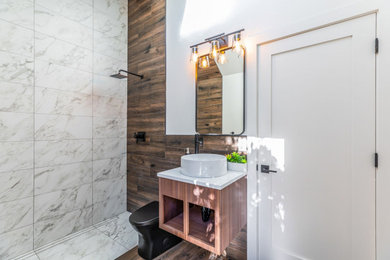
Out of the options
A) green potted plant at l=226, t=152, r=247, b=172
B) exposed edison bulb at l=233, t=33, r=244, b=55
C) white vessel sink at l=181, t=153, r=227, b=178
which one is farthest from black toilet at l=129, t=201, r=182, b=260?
exposed edison bulb at l=233, t=33, r=244, b=55

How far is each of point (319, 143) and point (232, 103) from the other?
762 mm

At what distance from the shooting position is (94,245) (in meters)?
2.06

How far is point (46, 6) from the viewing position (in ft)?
6.72

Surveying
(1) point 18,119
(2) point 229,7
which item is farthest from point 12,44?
(2) point 229,7

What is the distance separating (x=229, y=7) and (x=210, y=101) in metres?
0.89

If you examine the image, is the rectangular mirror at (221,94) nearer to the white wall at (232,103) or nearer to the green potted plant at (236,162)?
the white wall at (232,103)

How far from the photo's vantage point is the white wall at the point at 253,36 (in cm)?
112

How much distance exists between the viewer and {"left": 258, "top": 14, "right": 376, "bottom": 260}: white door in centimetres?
119

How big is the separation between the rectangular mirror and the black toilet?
0.98 meters

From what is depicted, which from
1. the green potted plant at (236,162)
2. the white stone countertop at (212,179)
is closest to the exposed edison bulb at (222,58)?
the green potted plant at (236,162)

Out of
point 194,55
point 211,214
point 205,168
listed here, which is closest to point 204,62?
point 194,55

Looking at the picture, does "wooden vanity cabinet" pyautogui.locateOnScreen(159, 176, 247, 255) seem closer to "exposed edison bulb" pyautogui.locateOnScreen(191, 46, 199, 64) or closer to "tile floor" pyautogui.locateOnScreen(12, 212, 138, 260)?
"tile floor" pyautogui.locateOnScreen(12, 212, 138, 260)

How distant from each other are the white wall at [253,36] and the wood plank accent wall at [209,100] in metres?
0.11

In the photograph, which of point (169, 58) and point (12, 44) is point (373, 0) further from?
point (12, 44)
